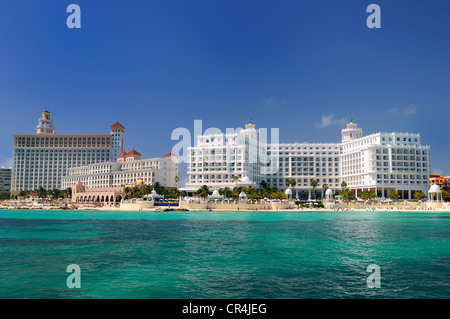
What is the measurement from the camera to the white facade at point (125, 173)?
15238 cm

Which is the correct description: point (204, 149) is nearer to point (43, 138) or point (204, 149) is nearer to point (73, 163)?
point (73, 163)

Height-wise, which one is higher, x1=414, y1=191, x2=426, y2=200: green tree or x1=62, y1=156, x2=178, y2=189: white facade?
x1=62, y1=156, x2=178, y2=189: white facade

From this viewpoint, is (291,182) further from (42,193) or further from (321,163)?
(42,193)

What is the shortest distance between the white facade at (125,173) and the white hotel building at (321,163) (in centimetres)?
2335

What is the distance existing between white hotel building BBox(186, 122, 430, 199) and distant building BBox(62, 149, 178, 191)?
23422 millimetres

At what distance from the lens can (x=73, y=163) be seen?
7564 inches

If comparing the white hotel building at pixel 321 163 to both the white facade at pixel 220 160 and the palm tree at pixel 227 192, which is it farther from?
the palm tree at pixel 227 192

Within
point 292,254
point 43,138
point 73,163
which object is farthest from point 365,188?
point 43,138

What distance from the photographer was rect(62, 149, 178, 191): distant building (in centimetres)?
15262

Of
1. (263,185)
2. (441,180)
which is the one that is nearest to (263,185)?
(263,185)

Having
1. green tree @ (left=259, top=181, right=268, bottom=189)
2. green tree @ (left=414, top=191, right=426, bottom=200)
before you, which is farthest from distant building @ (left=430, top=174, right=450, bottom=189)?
green tree @ (left=259, top=181, right=268, bottom=189)

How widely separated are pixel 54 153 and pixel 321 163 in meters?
131

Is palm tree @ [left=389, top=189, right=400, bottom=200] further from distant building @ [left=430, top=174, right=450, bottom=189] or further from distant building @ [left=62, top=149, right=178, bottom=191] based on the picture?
distant building @ [left=62, top=149, right=178, bottom=191]
